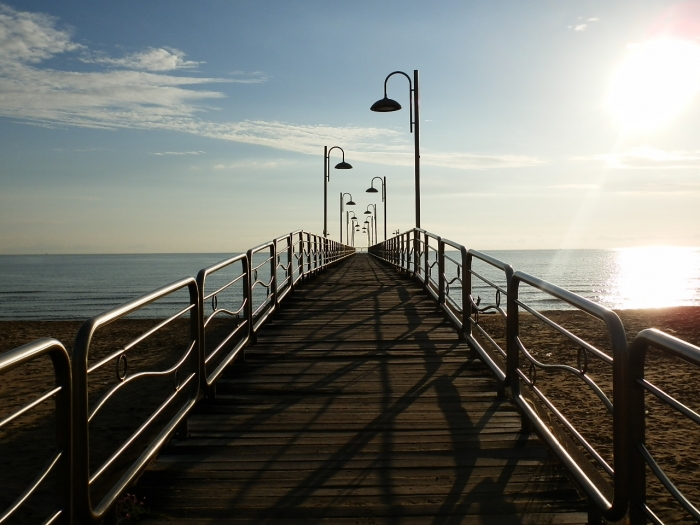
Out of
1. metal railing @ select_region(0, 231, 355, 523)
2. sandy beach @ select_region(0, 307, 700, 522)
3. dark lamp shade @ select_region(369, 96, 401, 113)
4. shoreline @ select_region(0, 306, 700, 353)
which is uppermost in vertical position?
dark lamp shade @ select_region(369, 96, 401, 113)

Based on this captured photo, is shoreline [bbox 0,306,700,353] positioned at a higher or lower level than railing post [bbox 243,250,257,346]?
Result: lower

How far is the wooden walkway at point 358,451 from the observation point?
3533 mm

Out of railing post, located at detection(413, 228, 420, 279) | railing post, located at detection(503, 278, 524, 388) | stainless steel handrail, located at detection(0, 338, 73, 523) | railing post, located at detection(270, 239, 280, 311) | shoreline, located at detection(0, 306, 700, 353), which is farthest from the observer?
shoreline, located at detection(0, 306, 700, 353)

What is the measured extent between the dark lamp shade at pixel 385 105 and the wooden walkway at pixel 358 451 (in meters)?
9.46

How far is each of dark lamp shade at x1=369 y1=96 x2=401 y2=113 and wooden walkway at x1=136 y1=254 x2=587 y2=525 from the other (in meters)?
9.46

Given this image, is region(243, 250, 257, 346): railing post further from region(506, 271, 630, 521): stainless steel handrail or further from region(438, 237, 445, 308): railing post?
region(438, 237, 445, 308): railing post

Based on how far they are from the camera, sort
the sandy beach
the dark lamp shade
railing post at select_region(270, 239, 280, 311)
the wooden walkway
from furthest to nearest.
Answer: the dark lamp shade
railing post at select_region(270, 239, 280, 311)
the sandy beach
the wooden walkway

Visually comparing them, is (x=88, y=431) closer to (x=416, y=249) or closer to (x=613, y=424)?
(x=613, y=424)

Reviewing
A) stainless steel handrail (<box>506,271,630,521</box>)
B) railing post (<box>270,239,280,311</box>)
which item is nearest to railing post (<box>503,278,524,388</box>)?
stainless steel handrail (<box>506,271,630,521</box>)

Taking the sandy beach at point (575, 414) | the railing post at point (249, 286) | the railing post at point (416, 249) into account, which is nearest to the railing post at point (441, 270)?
the sandy beach at point (575, 414)

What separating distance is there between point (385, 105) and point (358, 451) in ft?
40.9

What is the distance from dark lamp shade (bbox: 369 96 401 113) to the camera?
51.5ft

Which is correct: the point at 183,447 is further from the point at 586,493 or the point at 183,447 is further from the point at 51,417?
the point at 51,417

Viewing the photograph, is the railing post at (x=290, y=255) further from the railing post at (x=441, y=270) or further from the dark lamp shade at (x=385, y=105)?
the dark lamp shade at (x=385, y=105)
